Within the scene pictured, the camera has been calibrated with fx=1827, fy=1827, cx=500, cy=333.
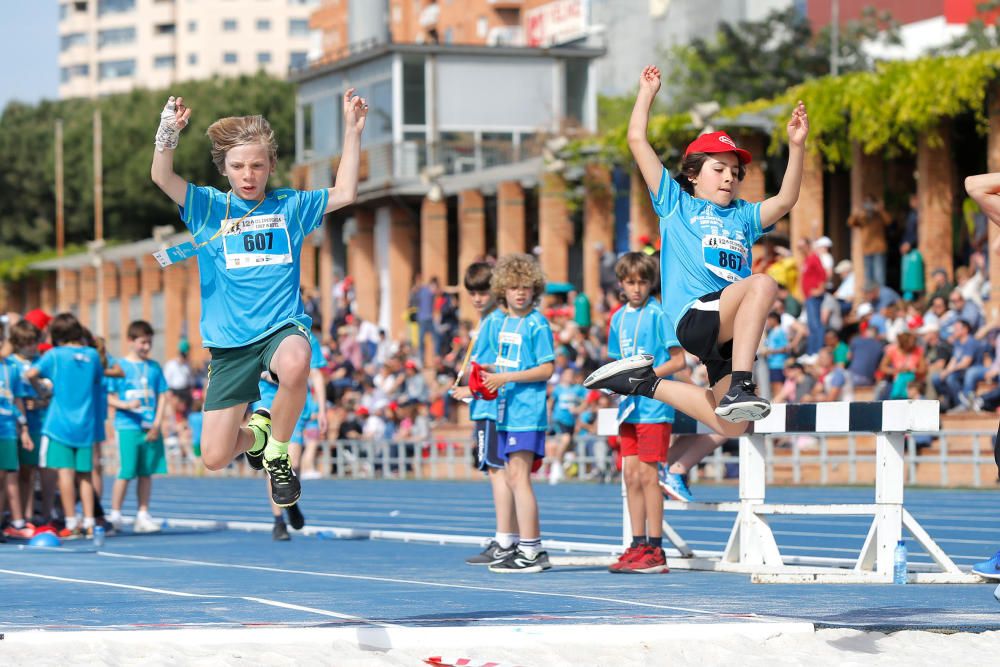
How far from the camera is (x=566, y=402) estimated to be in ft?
86.0

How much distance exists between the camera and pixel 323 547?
1427 cm

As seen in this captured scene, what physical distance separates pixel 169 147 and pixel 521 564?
432 cm

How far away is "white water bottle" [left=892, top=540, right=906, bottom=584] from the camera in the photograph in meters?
10.2

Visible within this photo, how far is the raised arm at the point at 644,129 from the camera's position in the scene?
9.16 meters

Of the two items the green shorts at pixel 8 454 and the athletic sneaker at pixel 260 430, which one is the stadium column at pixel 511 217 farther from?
the athletic sneaker at pixel 260 430

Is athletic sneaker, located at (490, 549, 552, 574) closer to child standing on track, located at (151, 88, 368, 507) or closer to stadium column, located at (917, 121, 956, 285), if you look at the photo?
child standing on track, located at (151, 88, 368, 507)

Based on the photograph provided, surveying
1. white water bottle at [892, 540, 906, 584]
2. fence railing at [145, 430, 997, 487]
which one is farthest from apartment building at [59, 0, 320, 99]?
white water bottle at [892, 540, 906, 584]

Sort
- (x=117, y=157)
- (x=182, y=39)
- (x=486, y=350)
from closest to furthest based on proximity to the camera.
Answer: (x=486, y=350) < (x=117, y=157) < (x=182, y=39)

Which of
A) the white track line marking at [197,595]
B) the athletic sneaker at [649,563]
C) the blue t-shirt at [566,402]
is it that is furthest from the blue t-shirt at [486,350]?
the blue t-shirt at [566,402]

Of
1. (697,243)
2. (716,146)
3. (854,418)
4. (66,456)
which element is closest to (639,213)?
(66,456)

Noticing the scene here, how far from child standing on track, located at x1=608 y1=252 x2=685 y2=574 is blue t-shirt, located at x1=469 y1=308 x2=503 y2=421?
778mm

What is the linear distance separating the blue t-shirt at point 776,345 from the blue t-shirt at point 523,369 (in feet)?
42.3

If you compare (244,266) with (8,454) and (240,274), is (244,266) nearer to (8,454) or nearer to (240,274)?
(240,274)

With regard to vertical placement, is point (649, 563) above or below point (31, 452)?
below
